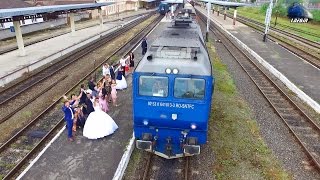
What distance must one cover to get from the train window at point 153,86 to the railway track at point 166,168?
2.57m

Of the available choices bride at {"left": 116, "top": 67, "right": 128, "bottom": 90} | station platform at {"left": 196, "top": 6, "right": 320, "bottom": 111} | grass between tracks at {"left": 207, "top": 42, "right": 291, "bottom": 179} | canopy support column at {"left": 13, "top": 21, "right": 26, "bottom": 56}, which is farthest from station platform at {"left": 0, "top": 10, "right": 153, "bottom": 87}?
station platform at {"left": 196, "top": 6, "right": 320, "bottom": 111}

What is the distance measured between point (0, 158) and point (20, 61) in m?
14.3

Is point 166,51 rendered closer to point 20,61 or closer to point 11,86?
point 11,86

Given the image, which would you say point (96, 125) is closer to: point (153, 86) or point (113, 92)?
point (113, 92)

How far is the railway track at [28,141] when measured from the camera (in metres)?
10.0

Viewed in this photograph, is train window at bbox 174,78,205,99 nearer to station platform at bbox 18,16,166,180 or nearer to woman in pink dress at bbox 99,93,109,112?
station platform at bbox 18,16,166,180

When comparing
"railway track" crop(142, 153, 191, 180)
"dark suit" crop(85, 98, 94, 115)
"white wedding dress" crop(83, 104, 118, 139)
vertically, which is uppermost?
"dark suit" crop(85, 98, 94, 115)

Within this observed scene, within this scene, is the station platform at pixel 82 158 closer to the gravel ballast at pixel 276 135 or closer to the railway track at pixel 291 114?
the gravel ballast at pixel 276 135

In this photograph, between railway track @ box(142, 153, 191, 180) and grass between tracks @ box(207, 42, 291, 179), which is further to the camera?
grass between tracks @ box(207, 42, 291, 179)

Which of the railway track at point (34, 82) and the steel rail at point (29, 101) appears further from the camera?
the railway track at point (34, 82)

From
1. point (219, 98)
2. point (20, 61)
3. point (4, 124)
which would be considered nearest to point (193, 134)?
point (219, 98)

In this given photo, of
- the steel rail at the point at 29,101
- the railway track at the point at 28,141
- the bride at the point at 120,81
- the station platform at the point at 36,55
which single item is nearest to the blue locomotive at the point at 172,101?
the railway track at the point at 28,141

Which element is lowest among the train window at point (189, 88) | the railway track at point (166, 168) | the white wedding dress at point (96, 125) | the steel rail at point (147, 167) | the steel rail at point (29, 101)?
the railway track at point (166, 168)

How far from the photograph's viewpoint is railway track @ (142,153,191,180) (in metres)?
9.41
